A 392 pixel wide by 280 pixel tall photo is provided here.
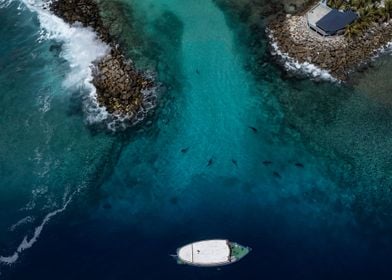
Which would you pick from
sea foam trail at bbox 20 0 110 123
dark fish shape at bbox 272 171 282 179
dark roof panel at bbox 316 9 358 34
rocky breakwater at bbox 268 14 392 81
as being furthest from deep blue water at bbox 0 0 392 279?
dark roof panel at bbox 316 9 358 34

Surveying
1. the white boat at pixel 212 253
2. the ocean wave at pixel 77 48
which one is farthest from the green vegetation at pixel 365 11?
the white boat at pixel 212 253

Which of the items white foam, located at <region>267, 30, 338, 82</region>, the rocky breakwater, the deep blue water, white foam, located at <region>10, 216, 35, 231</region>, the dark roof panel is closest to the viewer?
the deep blue water

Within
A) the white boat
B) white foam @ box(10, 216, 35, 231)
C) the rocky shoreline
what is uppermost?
the rocky shoreline

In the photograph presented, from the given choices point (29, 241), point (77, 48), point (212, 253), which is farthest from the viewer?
point (77, 48)

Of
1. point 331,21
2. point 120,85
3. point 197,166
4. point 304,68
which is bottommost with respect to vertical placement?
point 197,166

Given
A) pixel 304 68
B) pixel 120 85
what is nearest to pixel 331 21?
pixel 304 68

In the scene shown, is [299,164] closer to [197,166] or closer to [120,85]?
[197,166]

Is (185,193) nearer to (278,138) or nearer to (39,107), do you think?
(278,138)

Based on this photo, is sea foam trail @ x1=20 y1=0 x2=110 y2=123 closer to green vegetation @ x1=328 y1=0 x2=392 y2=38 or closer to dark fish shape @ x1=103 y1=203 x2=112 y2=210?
dark fish shape @ x1=103 y1=203 x2=112 y2=210
